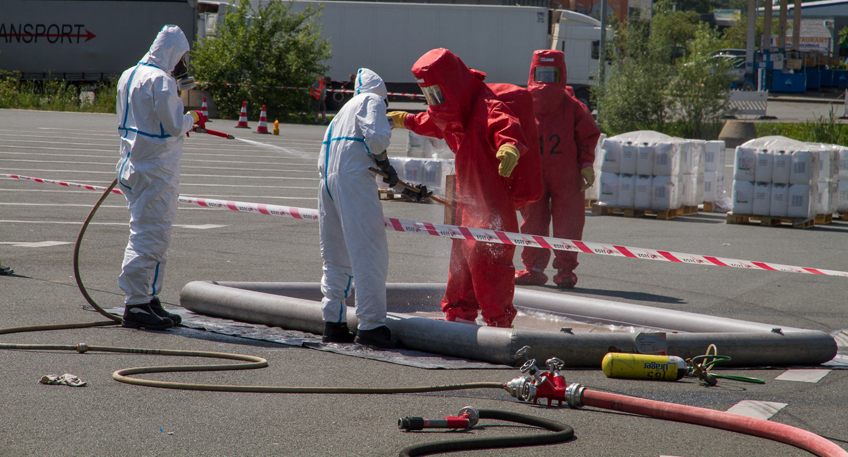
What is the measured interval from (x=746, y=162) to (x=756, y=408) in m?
8.54

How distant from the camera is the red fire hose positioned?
3455 millimetres

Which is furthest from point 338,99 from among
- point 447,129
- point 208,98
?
point 447,129

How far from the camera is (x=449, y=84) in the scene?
208 inches

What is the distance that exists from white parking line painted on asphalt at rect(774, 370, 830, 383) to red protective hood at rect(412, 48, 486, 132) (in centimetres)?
245

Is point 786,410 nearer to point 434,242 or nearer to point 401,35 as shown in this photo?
point 434,242

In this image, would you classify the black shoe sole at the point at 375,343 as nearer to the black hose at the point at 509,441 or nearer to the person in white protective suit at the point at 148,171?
the person in white protective suit at the point at 148,171

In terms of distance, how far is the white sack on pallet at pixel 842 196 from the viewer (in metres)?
12.6

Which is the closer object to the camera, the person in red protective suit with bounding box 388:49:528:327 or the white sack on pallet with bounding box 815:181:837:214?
the person in red protective suit with bounding box 388:49:528:327

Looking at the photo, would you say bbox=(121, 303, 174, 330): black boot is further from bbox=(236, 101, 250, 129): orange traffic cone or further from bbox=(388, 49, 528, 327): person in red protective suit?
bbox=(236, 101, 250, 129): orange traffic cone

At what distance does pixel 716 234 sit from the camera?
11.1 meters

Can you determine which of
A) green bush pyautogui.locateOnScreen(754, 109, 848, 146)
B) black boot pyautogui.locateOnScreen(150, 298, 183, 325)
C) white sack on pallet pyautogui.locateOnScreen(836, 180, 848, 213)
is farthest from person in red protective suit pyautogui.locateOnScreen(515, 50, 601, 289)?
green bush pyautogui.locateOnScreen(754, 109, 848, 146)

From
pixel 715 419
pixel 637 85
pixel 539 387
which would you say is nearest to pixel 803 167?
pixel 715 419

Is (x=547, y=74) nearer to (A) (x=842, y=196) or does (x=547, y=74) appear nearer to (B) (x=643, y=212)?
(B) (x=643, y=212)

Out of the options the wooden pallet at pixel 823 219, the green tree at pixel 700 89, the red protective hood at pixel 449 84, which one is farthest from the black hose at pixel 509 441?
the green tree at pixel 700 89
